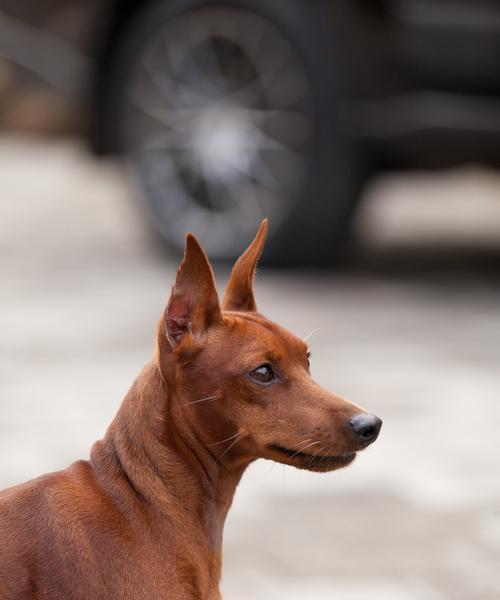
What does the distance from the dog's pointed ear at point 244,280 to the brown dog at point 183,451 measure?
231 millimetres

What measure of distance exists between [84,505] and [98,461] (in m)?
0.16

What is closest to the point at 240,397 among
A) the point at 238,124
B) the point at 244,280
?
the point at 244,280

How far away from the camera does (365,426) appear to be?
10.7 ft

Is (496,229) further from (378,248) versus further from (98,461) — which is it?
(98,461)

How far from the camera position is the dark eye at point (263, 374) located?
10.9ft

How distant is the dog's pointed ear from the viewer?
11.7ft

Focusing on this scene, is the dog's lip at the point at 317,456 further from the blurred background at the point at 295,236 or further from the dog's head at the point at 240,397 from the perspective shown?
the blurred background at the point at 295,236

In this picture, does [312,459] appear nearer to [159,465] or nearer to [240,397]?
[240,397]

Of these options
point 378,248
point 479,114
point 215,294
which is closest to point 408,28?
point 479,114

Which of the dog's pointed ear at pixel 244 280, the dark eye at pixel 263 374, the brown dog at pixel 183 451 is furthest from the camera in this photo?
the dog's pointed ear at pixel 244 280

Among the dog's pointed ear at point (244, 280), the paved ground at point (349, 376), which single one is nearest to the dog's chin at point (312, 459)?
the dog's pointed ear at point (244, 280)

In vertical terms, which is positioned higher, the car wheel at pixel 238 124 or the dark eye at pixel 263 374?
the car wheel at pixel 238 124

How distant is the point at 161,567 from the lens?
127 inches

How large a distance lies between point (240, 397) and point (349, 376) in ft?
10.8
